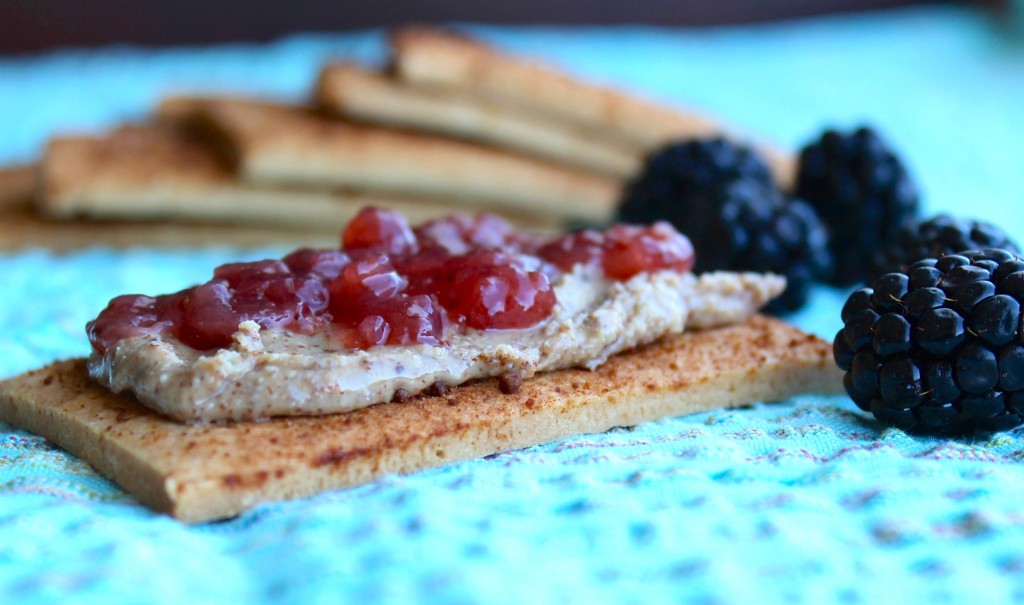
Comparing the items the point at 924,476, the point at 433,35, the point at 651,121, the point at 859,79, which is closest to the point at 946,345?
the point at 924,476

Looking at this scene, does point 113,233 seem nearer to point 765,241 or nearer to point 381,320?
point 381,320

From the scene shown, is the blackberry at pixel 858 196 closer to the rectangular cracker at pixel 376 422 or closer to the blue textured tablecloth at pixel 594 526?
the blue textured tablecloth at pixel 594 526

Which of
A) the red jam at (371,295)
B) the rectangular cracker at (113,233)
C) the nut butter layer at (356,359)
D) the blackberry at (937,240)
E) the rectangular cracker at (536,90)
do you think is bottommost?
the rectangular cracker at (113,233)

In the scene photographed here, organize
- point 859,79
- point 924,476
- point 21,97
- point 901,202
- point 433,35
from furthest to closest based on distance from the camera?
point 859,79, point 21,97, point 433,35, point 901,202, point 924,476

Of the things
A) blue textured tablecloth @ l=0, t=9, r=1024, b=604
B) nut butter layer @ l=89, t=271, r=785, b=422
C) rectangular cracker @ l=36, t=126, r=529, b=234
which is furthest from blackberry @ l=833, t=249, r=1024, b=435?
rectangular cracker @ l=36, t=126, r=529, b=234

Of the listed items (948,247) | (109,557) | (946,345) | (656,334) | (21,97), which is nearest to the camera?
(109,557)

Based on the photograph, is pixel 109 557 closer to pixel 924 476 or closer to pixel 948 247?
pixel 924 476

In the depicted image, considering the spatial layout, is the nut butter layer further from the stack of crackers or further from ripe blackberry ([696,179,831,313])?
the stack of crackers

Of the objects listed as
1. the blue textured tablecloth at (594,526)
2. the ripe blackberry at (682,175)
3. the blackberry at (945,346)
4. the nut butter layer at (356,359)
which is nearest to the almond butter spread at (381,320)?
the nut butter layer at (356,359)
